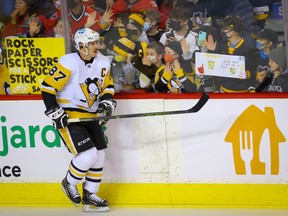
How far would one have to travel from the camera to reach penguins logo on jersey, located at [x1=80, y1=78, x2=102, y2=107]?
241 inches

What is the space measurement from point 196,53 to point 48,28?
0.98 metres

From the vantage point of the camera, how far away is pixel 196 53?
6301 millimetres

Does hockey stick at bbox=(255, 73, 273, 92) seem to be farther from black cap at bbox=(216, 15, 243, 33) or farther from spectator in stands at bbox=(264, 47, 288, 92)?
black cap at bbox=(216, 15, 243, 33)

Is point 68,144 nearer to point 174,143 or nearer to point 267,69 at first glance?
point 174,143

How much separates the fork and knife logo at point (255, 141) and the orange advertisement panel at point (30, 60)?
49.2 inches

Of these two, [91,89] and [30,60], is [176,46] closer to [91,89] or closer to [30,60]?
[91,89]

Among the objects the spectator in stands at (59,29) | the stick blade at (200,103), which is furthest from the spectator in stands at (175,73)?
the spectator in stands at (59,29)

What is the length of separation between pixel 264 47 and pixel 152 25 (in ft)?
2.38

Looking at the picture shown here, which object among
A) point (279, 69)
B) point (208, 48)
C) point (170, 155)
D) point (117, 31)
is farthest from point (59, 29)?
point (279, 69)

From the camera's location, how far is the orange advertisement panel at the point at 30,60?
6453mm

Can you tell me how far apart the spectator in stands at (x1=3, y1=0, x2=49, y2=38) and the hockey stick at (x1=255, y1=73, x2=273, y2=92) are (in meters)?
1.42

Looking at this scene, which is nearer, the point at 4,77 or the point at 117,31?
the point at 117,31

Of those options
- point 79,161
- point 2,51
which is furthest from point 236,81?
point 2,51

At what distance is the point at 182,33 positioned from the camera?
20.7 feet
